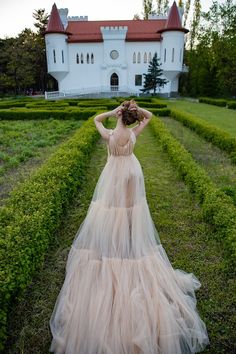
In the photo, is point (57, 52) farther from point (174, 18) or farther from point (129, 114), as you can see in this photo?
point (129, 114)

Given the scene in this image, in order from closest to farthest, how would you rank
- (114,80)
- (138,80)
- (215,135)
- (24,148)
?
(24,148)
(215,135)
(138,80)
(114,80)

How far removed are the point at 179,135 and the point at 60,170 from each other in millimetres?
7719

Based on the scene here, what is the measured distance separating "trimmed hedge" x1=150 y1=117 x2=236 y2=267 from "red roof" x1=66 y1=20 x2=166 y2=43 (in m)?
30.8

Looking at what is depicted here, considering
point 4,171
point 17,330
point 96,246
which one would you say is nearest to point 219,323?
point 96,246

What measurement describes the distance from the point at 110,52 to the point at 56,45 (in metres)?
5.93

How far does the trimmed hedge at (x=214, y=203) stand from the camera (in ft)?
13.5

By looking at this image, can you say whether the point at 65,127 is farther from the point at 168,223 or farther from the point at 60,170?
the point at 168,223

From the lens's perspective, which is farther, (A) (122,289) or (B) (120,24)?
(B) (120,24)

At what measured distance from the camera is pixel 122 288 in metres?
2.95

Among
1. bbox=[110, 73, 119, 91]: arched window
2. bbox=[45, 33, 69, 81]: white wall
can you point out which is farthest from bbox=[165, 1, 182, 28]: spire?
bbox=[45, 33, 69, 81]: white wall

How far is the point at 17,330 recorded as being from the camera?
3.09m

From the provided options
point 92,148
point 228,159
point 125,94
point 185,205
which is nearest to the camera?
point 185,205

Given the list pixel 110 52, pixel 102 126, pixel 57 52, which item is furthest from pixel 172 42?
pixel 102 126

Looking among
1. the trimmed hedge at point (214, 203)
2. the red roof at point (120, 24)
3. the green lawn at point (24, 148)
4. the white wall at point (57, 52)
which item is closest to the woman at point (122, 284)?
the trimmed hedge at point (214, 203)
